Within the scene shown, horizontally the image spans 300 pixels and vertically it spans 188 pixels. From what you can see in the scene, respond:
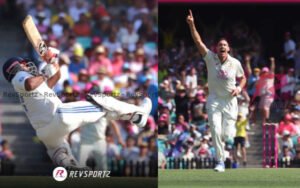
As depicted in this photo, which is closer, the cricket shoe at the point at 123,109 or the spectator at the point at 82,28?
the cricket shoe at the point at 123,109

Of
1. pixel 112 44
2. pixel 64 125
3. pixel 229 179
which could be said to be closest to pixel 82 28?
pixel 112 44

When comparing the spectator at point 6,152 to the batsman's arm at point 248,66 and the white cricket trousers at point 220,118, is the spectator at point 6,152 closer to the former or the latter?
the white cricket trousers at point 220,118

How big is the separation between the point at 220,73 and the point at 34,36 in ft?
8.29

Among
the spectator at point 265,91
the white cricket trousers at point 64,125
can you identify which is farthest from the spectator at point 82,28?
the spectator at point 265,91

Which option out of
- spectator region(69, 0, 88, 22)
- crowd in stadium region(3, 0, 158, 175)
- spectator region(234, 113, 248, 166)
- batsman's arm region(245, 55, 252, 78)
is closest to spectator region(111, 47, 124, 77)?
crowd in stadium region(3, 0, 158, 175)

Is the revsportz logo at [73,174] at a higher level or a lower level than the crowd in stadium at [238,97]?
lower

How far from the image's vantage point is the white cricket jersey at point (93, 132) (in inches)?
366

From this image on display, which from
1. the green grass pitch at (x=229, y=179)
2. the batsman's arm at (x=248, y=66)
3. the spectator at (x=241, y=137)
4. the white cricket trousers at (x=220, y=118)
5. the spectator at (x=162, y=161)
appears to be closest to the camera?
the green grass pitch at (x=229, y=179)

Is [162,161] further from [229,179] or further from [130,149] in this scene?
[229,179]

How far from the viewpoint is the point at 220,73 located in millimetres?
10227

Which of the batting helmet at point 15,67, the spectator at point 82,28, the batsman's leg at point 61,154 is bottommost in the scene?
the batsman's leg at point 61,154

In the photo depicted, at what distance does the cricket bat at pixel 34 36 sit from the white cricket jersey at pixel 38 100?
1.58ft

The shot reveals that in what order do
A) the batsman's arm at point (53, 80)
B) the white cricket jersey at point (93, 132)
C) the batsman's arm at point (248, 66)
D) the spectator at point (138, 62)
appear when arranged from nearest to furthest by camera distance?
the batsman's arm at point (53, 80)
the white cricket jersey at point (93, 132)
the spectator at point (138, 62)
the batsman's arm at point (248, 66)

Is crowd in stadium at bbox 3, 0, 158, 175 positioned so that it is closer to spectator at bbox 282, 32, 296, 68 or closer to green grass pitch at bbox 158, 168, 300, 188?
green grass pitch at bbox 158, 168, 300, 188
